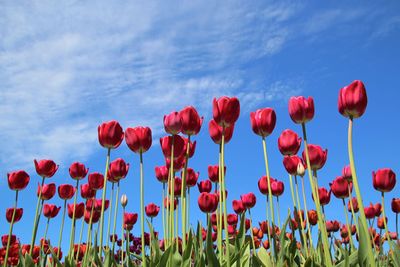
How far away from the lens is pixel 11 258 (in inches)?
271

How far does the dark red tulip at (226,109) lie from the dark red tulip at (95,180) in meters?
2.29

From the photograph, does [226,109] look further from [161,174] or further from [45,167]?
[45,167]

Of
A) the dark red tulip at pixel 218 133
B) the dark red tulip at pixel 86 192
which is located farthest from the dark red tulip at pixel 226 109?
the dark red tulip at pixel 86 192

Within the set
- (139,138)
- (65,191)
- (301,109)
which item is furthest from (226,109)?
(65,191)

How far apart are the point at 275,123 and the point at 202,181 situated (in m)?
2.13

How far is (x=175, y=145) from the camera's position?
315 cm

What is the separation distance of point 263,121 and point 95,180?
249 centimetres

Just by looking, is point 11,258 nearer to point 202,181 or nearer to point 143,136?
point 202,181

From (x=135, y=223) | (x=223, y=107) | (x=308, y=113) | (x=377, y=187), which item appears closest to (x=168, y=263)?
(x=223, y=107)

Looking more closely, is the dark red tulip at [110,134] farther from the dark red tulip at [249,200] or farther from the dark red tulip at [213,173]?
the dark red tulip at [249,200]

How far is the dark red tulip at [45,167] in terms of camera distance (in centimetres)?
453

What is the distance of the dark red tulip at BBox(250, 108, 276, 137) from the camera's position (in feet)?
9.76

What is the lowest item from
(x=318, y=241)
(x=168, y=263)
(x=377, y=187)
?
(x=168, y=263)

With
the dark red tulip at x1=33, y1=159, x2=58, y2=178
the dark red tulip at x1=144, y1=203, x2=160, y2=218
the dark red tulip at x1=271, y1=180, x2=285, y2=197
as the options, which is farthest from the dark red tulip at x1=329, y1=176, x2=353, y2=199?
the dark red tulip at x1=33, y1=159, x2=58, y2=178
